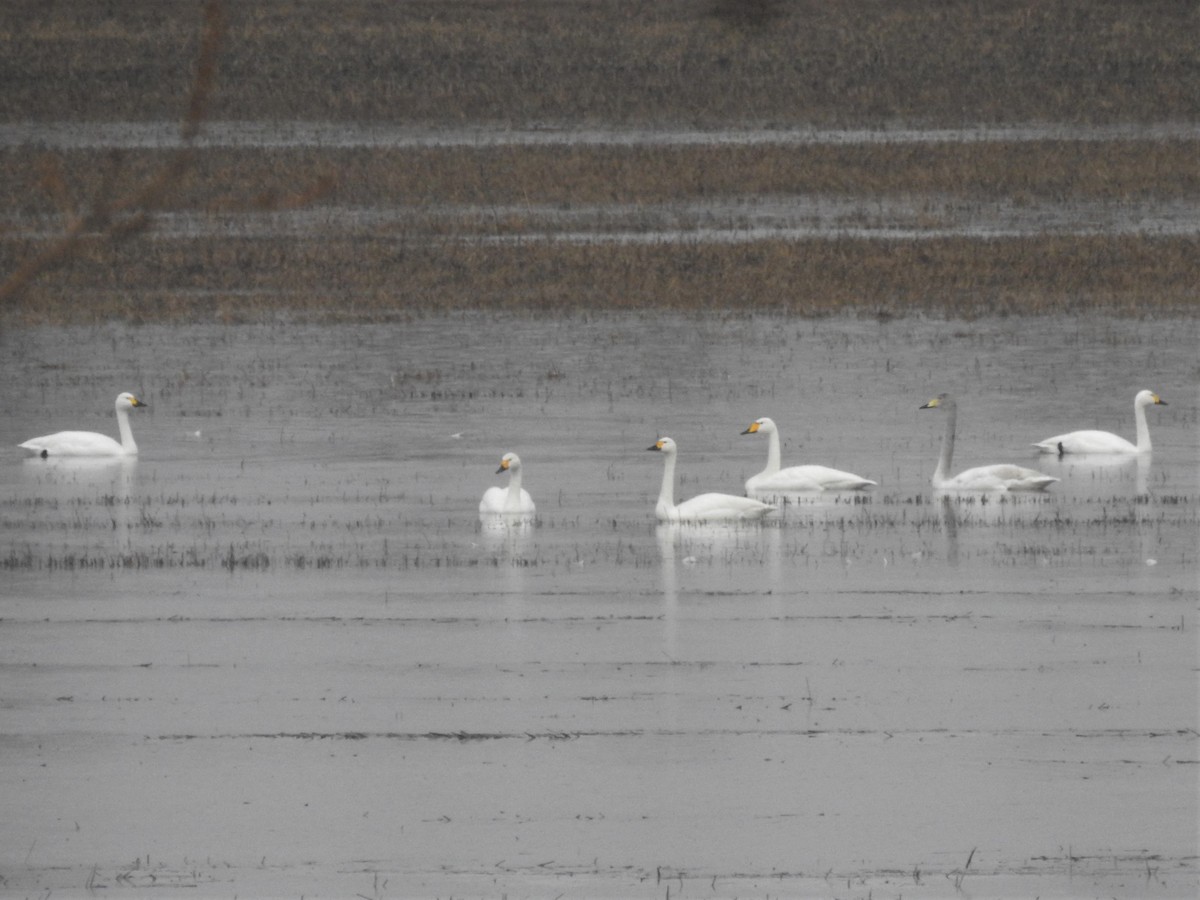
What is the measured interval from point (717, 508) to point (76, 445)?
606 centimetres

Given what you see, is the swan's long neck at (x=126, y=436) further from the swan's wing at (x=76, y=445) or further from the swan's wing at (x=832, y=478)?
the swan's wing at (x=832, y=478)

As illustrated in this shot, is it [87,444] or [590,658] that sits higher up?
[87,444]

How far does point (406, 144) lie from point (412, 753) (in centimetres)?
3713

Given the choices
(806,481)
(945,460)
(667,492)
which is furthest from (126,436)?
(945,460)

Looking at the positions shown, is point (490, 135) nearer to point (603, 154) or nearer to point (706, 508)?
point (603, 154)

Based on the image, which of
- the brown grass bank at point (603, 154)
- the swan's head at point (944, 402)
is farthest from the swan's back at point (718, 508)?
the brown grass bank at point (603, 154)

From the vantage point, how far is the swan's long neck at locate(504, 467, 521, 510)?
16.7 metres

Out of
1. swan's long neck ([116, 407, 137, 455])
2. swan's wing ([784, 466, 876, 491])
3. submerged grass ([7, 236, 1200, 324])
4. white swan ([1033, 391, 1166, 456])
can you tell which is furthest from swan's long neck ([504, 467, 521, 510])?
submerged grass ([7, 236, 1200, 324])

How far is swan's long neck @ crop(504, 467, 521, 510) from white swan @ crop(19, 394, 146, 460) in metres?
4.58

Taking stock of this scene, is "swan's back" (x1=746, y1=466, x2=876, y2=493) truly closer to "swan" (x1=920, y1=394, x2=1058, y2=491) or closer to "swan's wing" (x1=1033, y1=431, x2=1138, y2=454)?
"swan" (x1=920, y1=394, x2=1058, y2=491)

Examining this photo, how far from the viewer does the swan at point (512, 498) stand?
16750mm

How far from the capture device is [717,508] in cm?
1664

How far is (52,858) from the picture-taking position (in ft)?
30.2

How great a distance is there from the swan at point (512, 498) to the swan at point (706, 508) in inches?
34.2
